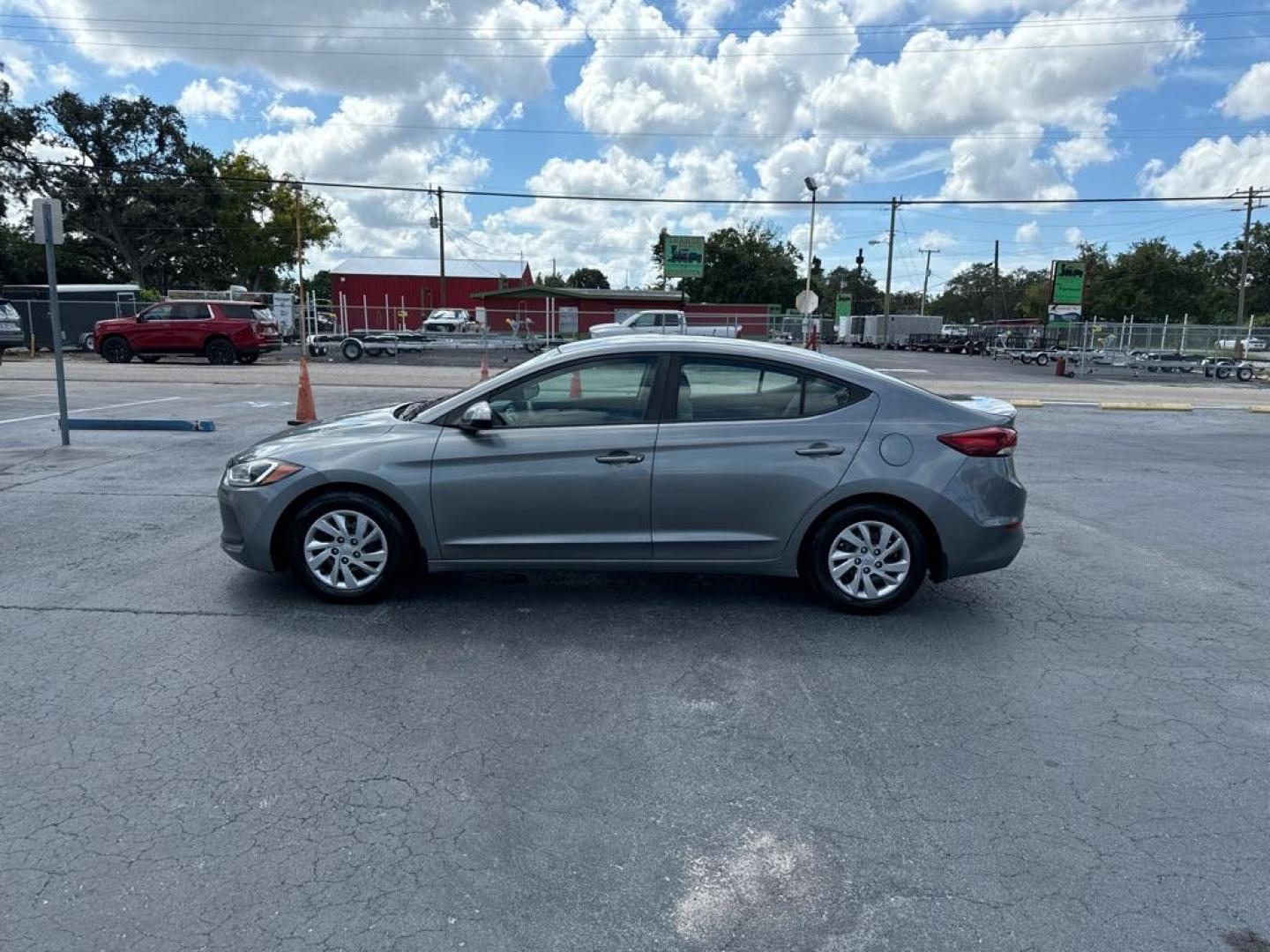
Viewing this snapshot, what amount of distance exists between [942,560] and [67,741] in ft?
14.0

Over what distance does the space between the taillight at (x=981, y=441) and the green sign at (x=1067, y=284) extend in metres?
36.7

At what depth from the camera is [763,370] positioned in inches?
192

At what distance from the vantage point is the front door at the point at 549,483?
466cm

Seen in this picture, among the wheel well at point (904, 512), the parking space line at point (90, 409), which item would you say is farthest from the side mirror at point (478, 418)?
the parking space line at point (90, 409)

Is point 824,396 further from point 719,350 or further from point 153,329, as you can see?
point 153,329

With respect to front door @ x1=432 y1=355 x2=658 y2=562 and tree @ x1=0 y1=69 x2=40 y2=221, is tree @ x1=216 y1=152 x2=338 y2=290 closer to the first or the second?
tree @ x1=0 y1=69 x2=40 y2=221

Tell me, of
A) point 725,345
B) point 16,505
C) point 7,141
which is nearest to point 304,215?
point 7,141

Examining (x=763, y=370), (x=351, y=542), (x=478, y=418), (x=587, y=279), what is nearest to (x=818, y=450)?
(x=763, y=370)

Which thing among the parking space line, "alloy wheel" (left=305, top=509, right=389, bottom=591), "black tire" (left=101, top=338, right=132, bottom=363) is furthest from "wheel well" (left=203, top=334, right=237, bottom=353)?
"alloy wheel" (left=305, top=509, right=389, bottom=591)

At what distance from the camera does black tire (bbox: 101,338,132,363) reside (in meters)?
24.7

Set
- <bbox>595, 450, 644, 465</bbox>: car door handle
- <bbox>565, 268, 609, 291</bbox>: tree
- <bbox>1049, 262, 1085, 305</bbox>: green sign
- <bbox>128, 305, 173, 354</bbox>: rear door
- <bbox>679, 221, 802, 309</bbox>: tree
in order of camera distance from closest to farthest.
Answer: <bbox>595, 450, 644, 465</bbox>: car door handle
<bbox>128, 305, 173, 354</bbox>: rear door
<bbox>1049, 262, 1085, 305</bbox>: green sign
<bbox>679, 221, 802, 309</bbox>: tree
<bbox>565, 268, 609, 291</bbox>: tree

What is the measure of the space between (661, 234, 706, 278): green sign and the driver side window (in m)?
51.4

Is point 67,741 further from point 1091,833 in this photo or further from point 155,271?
point 155,271

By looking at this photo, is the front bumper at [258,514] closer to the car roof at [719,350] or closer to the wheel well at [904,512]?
the car roof at [719,350]
